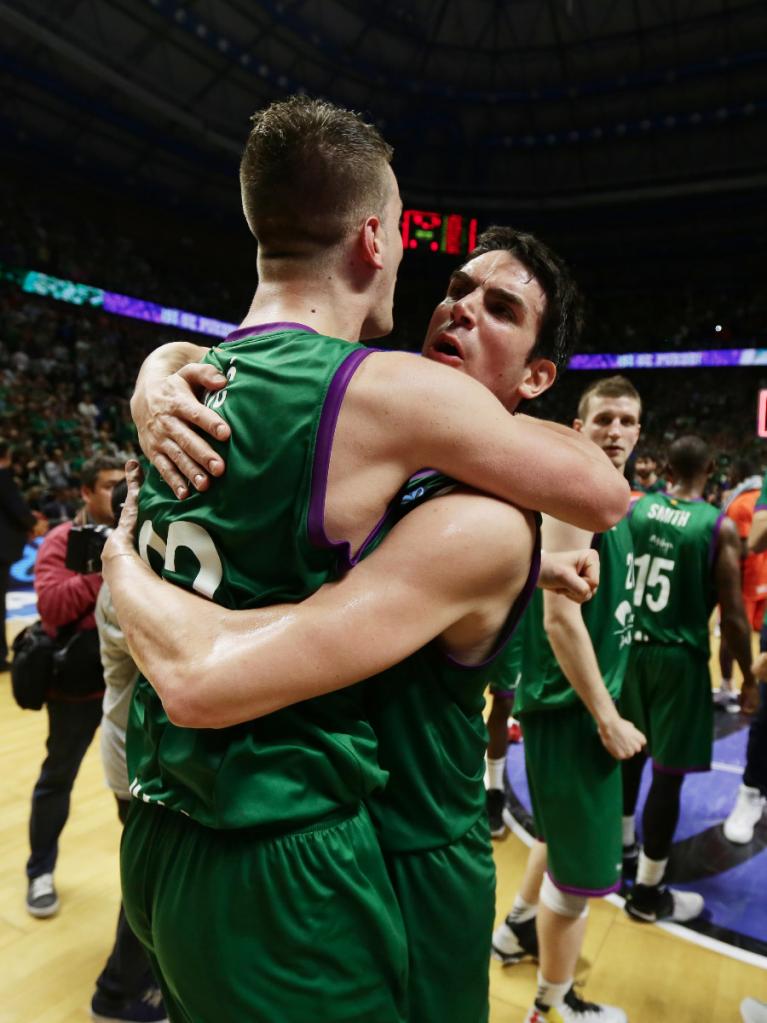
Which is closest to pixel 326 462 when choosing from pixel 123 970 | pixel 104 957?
pixel 123 970

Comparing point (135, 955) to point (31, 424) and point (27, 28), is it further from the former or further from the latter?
point (27, 28)

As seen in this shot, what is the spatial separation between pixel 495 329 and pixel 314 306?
482 millimetres

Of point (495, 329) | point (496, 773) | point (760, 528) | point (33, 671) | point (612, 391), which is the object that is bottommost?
point (496, 773)

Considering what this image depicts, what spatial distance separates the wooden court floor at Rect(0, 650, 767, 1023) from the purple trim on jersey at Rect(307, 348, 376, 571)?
7.81ft

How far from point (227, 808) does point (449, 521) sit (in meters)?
0.50

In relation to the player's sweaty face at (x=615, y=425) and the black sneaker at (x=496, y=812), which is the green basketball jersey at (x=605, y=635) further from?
the black sneaker at (x=496, y=812)

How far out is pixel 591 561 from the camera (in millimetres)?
1523

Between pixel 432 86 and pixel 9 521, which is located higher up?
pixel 432 86

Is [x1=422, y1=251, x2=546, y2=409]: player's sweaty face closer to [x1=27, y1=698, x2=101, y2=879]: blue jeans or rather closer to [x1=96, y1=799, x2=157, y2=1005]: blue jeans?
[x1=96, y1=799, x2=157, y2=1005]: blue jeans

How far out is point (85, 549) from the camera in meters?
2.83

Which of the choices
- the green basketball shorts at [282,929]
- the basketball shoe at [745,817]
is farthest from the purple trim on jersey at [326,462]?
the basketball shoe at [745,817]

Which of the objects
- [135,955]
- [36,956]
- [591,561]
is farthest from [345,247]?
[36,956]

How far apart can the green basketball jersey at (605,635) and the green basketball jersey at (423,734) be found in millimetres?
1387

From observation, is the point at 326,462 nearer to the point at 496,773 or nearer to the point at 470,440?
the point at 470,440
